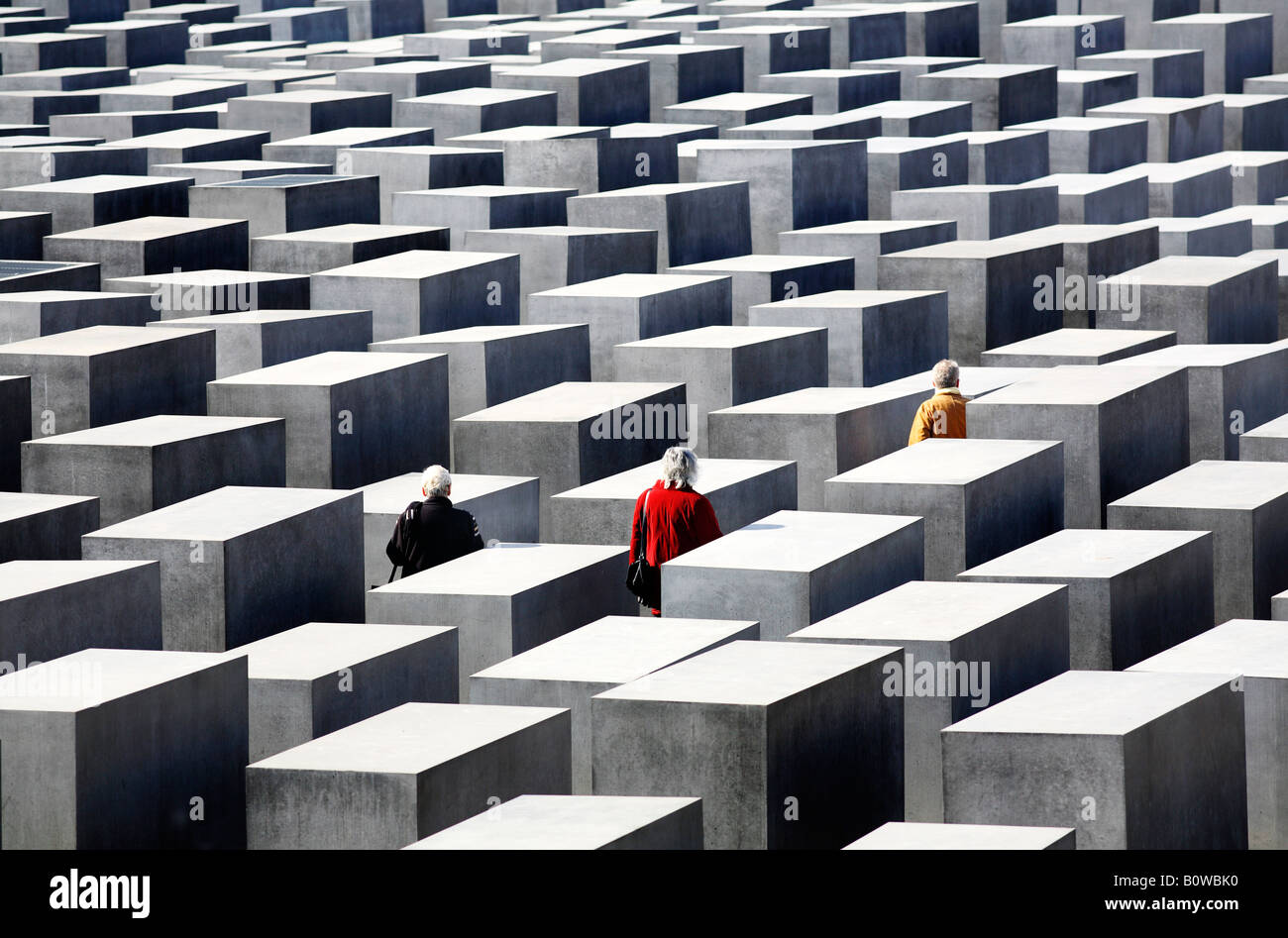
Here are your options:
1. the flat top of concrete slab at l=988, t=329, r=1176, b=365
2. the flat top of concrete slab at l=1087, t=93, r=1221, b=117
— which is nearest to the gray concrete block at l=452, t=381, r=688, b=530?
the flat top of concrete slab at l=988, t=329, r=1176, b=365

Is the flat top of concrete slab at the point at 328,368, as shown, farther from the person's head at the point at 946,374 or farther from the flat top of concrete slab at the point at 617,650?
the flat top of concrete slab at the point at 617,650

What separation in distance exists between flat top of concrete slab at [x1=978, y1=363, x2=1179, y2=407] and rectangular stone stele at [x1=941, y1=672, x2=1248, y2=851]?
4387 millimetres

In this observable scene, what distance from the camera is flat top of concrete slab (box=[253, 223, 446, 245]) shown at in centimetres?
1650

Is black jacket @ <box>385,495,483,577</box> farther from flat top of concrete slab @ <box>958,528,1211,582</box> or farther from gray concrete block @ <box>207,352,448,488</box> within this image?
flat top of concrete slab @ <box>958,528,1211,582</box>

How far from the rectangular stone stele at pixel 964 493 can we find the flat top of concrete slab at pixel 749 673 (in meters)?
2.46

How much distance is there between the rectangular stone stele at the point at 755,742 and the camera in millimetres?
7359

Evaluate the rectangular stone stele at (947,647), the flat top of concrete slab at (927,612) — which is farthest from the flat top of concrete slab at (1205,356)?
the rectangular stone stele at (947,647)

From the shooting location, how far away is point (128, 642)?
9.32 meters

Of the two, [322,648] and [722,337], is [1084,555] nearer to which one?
[322,648]

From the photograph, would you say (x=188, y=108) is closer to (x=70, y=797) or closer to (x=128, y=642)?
→ (x=128, y=642)

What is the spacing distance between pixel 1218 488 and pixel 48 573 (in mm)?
6078

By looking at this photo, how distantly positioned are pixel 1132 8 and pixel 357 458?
19246 mm

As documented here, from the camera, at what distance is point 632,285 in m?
15.5

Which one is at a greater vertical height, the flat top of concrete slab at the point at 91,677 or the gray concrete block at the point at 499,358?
the gray concrete block at the point at 499,358
